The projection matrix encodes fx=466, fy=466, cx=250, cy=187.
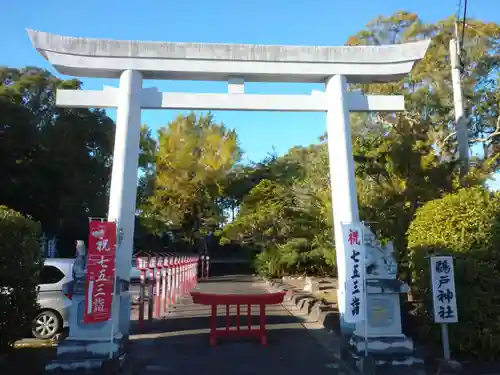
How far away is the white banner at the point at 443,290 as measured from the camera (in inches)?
248

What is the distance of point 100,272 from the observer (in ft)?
21.3

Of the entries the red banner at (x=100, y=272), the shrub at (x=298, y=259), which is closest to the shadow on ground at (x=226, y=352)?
the red banner at (x=100, y=272)

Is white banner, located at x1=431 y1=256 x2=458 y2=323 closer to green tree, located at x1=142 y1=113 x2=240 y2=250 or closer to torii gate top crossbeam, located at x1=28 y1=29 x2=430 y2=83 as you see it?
torii gate top crossbeam, located at x1=28 y1=29 x2=430 y2=83

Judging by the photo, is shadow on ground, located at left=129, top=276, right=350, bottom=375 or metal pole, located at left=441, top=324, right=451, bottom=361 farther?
shadow on ground, located at left=129, top=276, right=350, bottom=375

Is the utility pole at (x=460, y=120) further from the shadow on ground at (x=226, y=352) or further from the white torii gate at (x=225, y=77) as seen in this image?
the shadow on ground at (x=226, y=352)

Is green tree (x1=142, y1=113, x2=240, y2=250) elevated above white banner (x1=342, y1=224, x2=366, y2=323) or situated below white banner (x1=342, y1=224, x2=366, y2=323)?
above

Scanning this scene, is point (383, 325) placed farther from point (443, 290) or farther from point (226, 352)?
point (226, 352)

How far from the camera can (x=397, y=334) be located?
6863 mm

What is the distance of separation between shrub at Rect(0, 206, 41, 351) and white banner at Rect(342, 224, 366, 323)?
4697 millimetres

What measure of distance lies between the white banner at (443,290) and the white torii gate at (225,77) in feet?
5.30

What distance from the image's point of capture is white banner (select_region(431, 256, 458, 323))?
6.29 m

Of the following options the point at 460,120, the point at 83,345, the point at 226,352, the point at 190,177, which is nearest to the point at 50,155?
the point at 190,177

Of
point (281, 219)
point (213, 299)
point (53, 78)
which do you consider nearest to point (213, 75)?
point (213, 299)

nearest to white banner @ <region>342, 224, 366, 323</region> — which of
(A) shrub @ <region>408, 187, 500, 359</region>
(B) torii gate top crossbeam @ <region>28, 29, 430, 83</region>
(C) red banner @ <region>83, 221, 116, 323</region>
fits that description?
(A) shrub @ <region>408, 187, 500, 359</region>
